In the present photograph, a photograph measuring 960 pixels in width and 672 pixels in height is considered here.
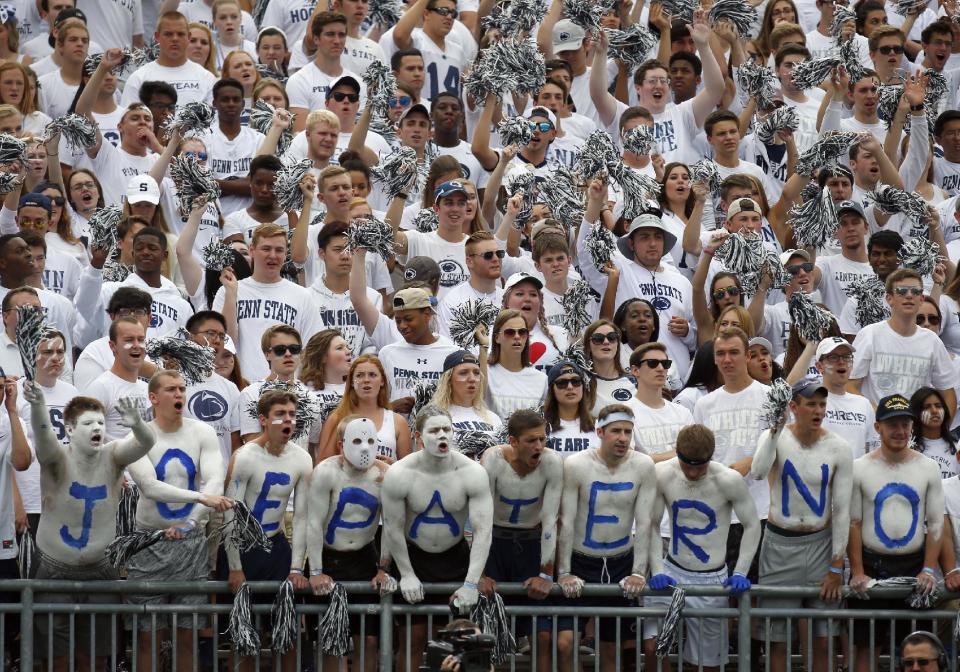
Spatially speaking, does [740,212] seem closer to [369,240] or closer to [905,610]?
[369,240]

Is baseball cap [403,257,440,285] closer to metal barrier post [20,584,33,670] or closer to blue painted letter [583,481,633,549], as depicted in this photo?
blue painted letter [583,481,633,549]

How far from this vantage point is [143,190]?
12961mm

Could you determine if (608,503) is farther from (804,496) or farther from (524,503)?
(804,496)

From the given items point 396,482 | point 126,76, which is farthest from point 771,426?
point 126,76

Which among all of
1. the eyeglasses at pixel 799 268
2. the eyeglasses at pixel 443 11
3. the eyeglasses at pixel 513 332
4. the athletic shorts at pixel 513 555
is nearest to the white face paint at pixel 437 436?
the athletic shorts at pixel 513 555

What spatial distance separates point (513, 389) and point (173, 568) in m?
2.49

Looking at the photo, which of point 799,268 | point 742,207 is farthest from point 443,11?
point 799,268

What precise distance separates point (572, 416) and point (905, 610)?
2.33 metres

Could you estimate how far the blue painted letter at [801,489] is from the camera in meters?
10.7

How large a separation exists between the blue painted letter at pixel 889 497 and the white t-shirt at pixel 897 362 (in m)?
1.88

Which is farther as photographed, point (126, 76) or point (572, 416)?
point (126, 76)

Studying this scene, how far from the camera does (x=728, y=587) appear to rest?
10.2m

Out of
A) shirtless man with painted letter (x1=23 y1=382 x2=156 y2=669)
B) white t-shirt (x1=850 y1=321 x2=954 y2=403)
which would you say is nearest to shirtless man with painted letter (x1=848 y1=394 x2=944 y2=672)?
white t-shirt (x1=850 y1=321 x2=954 y2=403)

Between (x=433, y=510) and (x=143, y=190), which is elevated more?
(x=143, y=190)
